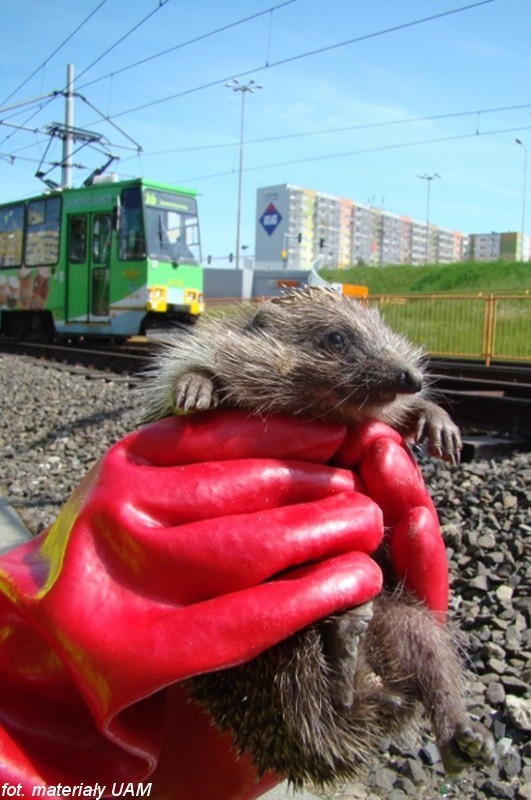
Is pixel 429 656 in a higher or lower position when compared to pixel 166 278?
lower

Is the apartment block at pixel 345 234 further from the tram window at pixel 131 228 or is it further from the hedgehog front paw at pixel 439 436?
the hedgehog front paw at pixel 439 436

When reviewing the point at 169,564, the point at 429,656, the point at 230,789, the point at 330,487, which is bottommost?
the point at 230,789

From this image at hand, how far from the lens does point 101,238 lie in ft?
48.7

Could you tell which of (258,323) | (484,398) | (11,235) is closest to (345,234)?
(11,235)

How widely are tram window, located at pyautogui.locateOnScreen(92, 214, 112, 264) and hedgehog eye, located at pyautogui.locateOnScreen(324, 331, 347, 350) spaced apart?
44.9ft

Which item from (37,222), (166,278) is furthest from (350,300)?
(37,222)

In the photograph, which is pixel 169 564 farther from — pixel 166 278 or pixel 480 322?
pixel 166 278

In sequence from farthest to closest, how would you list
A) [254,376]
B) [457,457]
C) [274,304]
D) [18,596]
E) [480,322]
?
[480,322] → [274,304] → [457,457] → [254,376] → [18,596]

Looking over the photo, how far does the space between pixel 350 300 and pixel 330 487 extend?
23.8 inches

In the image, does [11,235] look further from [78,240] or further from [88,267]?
[88,267]

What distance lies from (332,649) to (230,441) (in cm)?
45

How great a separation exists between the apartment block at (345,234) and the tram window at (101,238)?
1537 inches

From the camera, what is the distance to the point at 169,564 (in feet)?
4.10

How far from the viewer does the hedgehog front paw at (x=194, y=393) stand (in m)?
1.44
